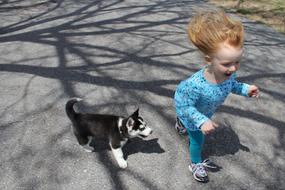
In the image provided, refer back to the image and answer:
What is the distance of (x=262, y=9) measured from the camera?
10969 millimetres

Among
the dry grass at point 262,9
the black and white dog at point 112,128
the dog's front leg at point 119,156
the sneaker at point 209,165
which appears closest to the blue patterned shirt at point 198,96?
the black and white dog at point 112,128

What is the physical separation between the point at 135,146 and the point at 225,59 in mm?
1736

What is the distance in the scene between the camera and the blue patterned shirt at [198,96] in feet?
10.2

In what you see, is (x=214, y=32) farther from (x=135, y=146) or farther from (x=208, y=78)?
(x=135, y=146)

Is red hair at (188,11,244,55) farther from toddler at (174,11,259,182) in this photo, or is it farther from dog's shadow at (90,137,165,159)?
dog's shadow at (90,137,165,159)

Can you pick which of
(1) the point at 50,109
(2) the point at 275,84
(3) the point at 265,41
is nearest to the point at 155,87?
(1) the point at 50,109

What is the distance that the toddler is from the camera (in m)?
2.74

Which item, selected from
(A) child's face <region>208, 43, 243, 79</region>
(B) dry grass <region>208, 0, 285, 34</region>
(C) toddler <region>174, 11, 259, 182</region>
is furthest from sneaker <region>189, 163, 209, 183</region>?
(B) dry grass <region>208, 0, 285, 34</region>

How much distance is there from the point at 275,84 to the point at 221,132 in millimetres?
1965

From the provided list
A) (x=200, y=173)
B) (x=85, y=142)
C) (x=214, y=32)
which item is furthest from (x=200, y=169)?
(x=214, y=32)

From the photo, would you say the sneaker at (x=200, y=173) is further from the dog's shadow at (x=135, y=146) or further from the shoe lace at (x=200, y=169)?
the dog's shadow at (x=135, y=146)

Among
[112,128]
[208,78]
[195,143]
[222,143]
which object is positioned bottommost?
[222,143]

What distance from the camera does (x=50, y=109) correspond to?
4.60 metres

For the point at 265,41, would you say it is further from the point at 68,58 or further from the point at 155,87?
the point at 68,58
